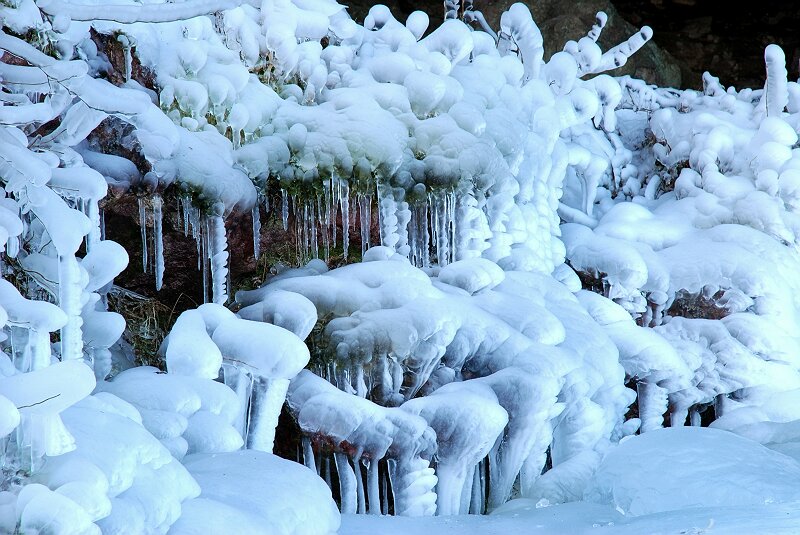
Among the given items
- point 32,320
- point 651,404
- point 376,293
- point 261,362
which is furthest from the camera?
point 651,404

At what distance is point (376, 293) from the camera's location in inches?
165

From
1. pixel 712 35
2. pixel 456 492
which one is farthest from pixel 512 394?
pixel 712 35

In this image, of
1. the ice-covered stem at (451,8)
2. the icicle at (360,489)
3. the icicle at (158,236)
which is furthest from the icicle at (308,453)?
the ice-covered stem at (451,8)

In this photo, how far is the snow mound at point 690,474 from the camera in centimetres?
339

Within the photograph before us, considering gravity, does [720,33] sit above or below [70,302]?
above

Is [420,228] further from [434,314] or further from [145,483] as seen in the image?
[145,483]

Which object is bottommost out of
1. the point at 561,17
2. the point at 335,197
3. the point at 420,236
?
the point at 420,236

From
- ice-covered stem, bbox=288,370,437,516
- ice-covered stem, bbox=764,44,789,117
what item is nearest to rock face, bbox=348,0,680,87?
ice-covered stem, bbox=764,44,789,117

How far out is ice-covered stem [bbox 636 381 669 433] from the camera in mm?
4957

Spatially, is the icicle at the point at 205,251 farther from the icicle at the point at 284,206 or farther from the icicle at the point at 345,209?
the icicle at the point at 345,209

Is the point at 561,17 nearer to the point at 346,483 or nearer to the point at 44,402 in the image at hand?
the point at 346,483

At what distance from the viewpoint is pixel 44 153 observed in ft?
10.6

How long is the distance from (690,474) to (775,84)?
12.4 feet

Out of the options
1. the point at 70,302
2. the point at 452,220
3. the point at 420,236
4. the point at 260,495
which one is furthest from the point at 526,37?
the point at 260,495
